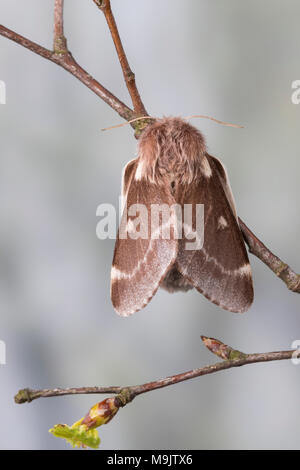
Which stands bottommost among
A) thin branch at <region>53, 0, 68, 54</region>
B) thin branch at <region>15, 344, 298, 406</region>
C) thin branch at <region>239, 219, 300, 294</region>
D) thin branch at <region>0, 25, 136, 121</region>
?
thin branch at <region>15, 344, 298, 406</region>

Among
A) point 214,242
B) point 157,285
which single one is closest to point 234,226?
point 214,242

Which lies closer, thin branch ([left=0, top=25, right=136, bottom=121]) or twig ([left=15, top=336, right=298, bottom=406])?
twig ([left=15, top=336, right=298, bottom=406])

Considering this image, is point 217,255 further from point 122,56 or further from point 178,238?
point 122,56

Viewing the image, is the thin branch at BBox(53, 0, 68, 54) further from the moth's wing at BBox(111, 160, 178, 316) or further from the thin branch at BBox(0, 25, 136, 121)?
the moth's wing at BBox(111, 160, 178, 316)

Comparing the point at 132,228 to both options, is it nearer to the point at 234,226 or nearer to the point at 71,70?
the point at 234,226

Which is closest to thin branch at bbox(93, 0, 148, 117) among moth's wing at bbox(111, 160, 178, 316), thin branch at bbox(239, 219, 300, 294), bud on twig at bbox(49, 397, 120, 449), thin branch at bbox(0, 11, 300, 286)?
thin branch at bbox(0, 11, 300, 286)

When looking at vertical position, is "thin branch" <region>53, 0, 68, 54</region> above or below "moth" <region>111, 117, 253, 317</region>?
above

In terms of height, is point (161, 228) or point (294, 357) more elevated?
point (161, 228)
